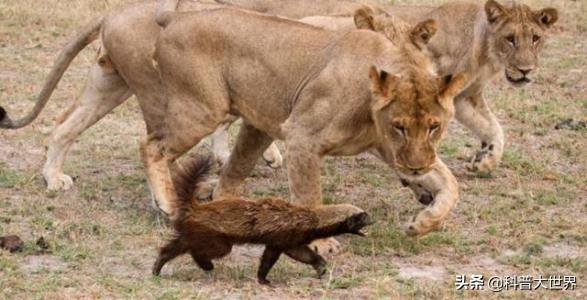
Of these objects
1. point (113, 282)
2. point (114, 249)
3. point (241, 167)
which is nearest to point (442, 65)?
point (241, 167)

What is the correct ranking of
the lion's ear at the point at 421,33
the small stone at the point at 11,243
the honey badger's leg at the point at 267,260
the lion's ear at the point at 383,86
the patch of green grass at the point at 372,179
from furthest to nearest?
the patch of green grass at the point at 372,179
the lion's ear at the point at 421,33
the small stone at the point at 11,243
the lion's ear at the point at 383,86
the honey badger's leg at the point at 267,260

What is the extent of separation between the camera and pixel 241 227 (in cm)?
579

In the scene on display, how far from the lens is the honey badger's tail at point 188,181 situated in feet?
19.2

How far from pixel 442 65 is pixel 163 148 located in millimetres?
2383

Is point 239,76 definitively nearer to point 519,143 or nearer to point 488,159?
point 488,159

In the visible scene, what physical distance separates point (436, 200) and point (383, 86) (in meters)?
0.78

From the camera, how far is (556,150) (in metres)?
9.06

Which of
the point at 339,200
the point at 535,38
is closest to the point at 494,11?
the point at 535,38

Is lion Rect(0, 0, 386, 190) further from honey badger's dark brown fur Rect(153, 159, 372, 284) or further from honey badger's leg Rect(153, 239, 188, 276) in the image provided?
honey badger's leg Rect(153, 239, 188, 276)

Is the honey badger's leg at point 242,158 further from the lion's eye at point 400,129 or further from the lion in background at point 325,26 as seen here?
the lion's eye at point 400,129

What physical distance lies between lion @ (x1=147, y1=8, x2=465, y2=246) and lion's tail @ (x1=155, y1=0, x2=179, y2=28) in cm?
9

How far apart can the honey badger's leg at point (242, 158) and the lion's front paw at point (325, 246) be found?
3.66ft

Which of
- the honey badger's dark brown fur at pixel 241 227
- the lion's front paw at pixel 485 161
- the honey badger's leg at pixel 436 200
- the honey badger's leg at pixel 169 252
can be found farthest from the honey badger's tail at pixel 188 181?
the lion's front paw at pixel 485 161

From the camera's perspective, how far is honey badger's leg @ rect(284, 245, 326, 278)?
19.4 ft
